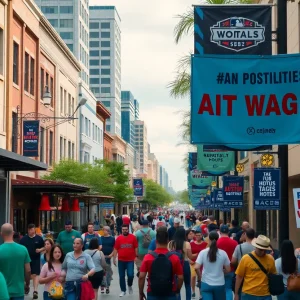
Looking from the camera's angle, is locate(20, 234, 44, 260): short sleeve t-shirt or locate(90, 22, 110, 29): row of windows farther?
locate(90, 22, 110, 29): row of windows

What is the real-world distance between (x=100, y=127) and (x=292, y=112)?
73479 millimetres

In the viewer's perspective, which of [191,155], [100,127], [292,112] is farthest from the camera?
[100,127]

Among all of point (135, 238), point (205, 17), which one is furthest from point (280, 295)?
point (135, 238)

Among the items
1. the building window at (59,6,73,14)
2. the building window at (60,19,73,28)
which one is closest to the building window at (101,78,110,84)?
the building window at (60,19,73,28)

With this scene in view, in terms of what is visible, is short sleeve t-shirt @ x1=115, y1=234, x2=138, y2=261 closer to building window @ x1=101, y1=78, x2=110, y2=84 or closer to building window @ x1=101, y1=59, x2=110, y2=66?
building window @ x1=101, y1=78, x2=110, y2=84

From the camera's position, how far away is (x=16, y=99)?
37.5 meters

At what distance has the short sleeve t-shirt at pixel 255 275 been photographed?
10.5 metres

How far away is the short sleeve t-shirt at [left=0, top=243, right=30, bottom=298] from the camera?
36.1 ft

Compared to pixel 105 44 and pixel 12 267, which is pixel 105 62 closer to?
pixel 105 44

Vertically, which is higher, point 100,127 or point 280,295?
point 100,127

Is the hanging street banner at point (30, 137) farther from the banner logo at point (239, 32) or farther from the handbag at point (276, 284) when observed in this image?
the handbag at point (276, 284)

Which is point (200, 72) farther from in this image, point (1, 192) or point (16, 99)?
point (16, 99)

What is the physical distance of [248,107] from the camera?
32.4 ft

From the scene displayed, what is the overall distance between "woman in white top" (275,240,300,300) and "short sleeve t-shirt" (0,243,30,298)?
378cm
